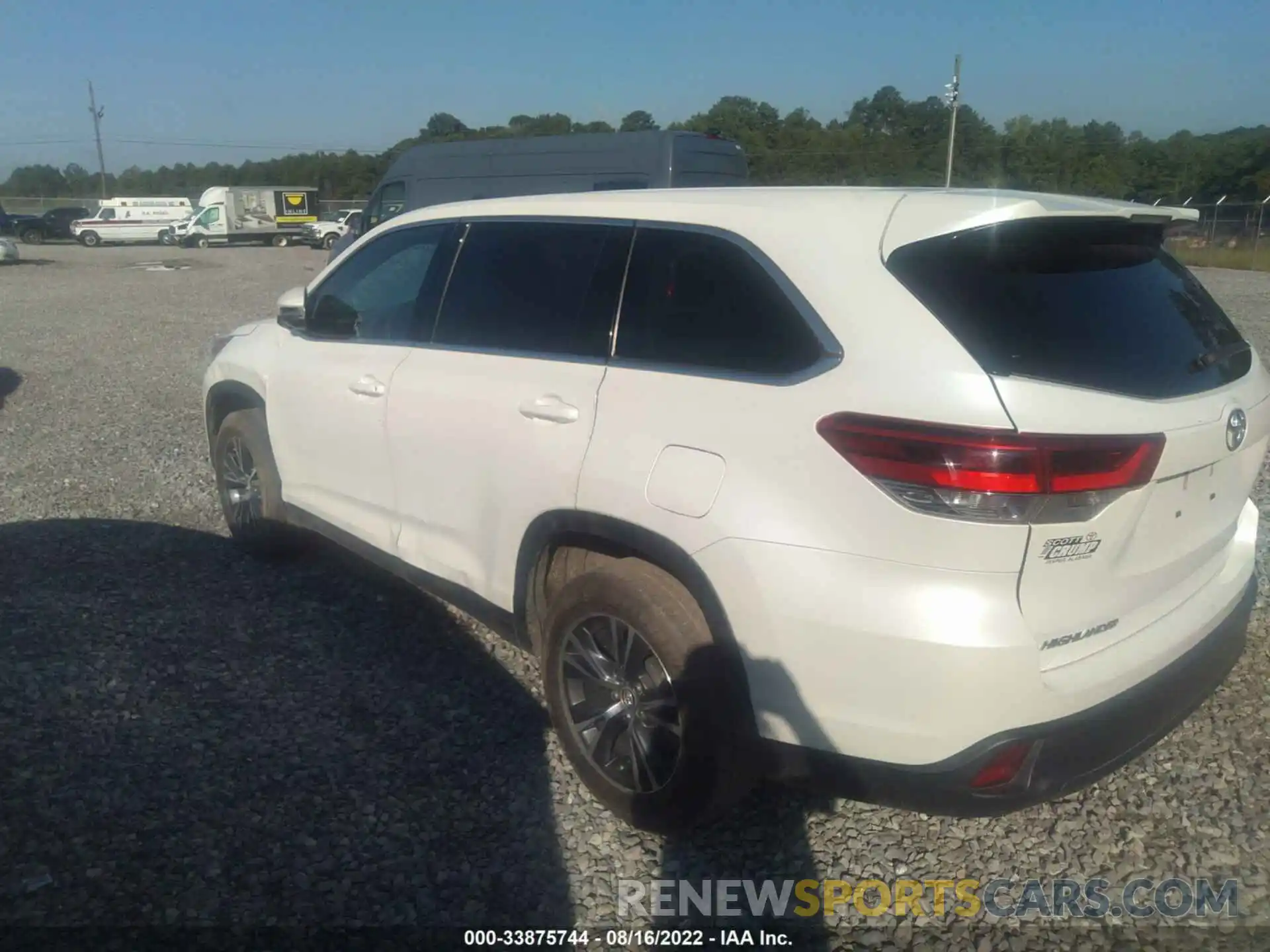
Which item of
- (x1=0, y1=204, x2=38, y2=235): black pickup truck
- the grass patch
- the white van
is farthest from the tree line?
(x1=0, y1=204, x2=38, y2=235): black pickup truck

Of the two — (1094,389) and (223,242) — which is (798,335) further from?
(223,242)

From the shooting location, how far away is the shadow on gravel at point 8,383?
32.6 ft

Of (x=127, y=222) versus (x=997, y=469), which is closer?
(x=997, y=469)

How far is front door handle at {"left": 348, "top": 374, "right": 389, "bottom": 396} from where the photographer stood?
3889mm

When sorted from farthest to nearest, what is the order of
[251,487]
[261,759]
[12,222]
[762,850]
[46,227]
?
[46,227] < [12,222] < [251,487] < [261,759] < [762,850]

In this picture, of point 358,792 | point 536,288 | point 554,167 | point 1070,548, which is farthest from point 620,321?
point 554,167

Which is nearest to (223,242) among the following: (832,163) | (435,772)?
(832,163)

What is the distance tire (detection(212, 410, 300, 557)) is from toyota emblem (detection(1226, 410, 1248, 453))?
384cm

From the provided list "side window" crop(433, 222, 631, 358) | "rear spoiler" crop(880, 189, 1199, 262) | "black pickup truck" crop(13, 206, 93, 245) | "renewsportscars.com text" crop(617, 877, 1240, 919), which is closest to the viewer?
"rear spoiler" crop(880, 189, 1199, 262)

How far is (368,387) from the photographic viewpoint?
3961mm

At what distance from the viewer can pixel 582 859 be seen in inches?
116

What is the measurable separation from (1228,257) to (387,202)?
23529 millimetres

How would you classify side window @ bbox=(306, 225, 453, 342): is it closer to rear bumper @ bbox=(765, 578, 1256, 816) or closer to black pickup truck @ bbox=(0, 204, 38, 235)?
rear bumper @ bbox=(765, 578, 1256, 816)

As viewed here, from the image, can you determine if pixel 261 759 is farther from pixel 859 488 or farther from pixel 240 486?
pixel 859 488
